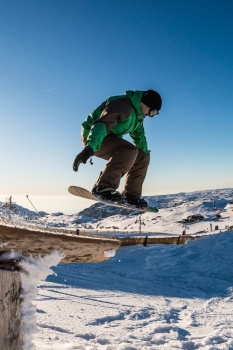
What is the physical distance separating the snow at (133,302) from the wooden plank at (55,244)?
81 mm

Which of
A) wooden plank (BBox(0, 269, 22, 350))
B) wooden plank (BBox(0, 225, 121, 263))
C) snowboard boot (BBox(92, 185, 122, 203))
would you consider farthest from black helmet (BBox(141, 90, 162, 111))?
wooden plank (BBox(0, 269, 22, 350))

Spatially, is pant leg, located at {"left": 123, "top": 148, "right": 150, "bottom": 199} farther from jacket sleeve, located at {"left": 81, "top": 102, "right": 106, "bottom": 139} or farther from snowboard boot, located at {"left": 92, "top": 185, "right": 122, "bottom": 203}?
jacket sleeve, located at {"left": 81, "top": 102, "right": 106, "bottom": 139}

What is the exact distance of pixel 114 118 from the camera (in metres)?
3.16

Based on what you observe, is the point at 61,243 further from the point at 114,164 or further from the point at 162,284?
the point at 162,284

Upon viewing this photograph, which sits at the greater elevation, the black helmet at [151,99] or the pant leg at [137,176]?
the black helmet at [151,99]

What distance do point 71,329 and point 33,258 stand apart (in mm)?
4758

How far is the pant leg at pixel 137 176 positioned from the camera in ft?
13.0

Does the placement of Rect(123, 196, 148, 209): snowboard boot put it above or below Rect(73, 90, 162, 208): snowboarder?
below

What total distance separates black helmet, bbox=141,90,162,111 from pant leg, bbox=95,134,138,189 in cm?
50

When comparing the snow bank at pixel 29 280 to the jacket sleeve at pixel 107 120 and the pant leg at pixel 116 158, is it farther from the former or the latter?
the pant leg at pixel 116 158

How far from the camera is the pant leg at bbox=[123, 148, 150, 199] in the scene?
3.97 metres

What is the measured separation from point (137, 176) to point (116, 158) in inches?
24.4

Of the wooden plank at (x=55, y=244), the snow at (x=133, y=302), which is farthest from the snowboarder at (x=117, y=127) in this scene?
the wooden plank at (x=55, y=244)

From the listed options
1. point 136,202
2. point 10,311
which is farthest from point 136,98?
point 10,311
